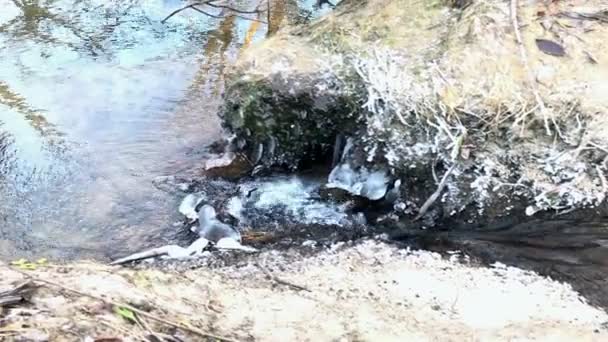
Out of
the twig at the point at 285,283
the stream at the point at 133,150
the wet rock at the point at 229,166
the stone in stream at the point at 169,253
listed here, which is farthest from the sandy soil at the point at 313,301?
the wet rock at the point at 229,166

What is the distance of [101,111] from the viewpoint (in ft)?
20.2

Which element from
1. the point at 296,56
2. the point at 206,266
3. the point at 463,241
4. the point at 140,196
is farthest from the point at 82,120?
the point at 463,241

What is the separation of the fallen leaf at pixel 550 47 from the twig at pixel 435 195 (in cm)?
107

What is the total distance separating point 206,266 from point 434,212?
150 centimetres

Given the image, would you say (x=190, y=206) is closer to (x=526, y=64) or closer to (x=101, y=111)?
(x=101, y=111)

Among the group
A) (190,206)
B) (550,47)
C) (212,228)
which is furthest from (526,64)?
(190,206)

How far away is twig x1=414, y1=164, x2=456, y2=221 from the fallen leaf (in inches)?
42.2

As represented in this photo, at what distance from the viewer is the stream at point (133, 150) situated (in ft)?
14.9

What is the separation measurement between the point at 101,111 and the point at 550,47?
11.8 ft

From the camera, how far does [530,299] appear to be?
3.93 metres

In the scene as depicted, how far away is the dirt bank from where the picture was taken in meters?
4.56

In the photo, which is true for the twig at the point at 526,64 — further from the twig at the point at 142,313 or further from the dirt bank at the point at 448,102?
the twig at the point at 142,313

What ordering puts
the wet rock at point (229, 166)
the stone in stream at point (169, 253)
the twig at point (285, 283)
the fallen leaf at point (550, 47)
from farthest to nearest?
the wet rock at point (229, 166)
the fallen leaf at point (550, 47)
the stone in stream at point (169, 253)
the twig at point (285, 283)

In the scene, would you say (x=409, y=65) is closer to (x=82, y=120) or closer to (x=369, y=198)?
(x=369, y=198)
